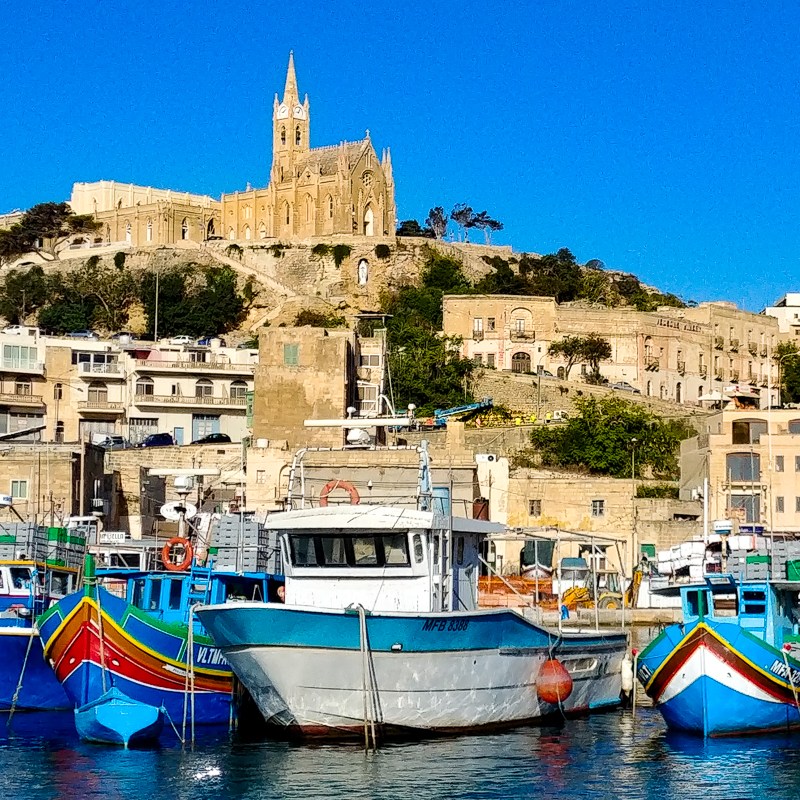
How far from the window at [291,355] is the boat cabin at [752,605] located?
31637 millimetres

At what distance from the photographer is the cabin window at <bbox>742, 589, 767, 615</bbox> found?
27.8 meters

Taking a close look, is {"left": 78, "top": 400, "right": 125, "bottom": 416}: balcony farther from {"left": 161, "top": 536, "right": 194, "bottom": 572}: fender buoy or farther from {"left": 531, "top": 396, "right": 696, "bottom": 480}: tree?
{"left": 161, "top": 536, "right": 194, "bottom": 572}: fender buoy

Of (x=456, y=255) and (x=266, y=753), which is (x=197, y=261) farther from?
(x=266, y=753)

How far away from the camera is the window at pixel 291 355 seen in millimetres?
58625

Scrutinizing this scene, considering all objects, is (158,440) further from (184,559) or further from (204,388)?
(184,559)

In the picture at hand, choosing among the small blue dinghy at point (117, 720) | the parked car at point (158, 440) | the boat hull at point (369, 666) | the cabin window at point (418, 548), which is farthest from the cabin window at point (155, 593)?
the parked car at point (158, 440)

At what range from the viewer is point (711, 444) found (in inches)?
2190

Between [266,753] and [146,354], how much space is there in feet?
164

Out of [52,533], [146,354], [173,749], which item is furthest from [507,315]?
[173,749]

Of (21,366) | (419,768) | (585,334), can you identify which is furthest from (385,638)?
(585,334)

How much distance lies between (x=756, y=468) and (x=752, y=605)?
27.5 meters

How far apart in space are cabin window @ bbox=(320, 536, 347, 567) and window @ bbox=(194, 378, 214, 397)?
44.3 meters

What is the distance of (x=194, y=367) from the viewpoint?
70.8 metres

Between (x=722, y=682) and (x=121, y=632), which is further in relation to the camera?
(x=121, y=632)
